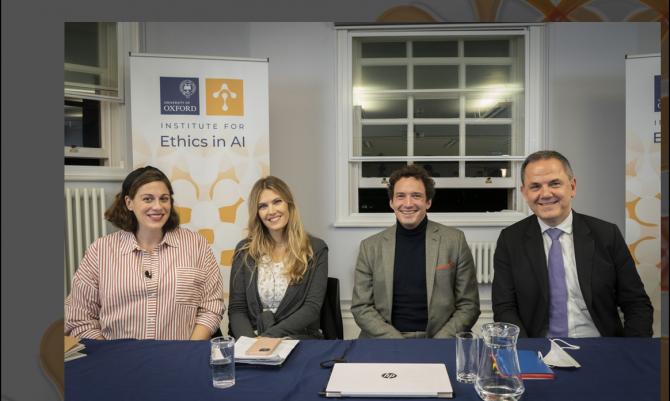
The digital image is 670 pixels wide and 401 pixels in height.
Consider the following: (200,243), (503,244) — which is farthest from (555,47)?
(200,243)

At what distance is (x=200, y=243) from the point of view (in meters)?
2.00

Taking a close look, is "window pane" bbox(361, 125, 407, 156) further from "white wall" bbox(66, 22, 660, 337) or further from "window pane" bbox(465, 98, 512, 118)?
"window pane" bbox(465, 98, 512, 118)

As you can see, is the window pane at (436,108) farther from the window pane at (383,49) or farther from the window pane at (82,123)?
the window pane at (82,123)

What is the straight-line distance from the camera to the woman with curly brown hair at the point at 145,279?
1.87 meters

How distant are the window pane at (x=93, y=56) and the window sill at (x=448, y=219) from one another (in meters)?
1.58

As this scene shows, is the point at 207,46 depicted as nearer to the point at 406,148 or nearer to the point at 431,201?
the point at 406,148

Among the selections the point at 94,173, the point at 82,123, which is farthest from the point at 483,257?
the point at 82,123

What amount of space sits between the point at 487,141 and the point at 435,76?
0.49 m

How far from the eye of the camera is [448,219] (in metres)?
2.46

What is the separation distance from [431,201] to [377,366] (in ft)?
4.10

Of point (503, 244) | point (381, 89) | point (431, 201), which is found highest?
point (381, 89)

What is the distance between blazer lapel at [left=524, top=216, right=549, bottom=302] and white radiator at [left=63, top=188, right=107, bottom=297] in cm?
223

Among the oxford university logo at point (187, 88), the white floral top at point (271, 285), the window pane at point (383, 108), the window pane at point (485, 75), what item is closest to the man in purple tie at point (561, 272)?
the window pane at point (485, 75)

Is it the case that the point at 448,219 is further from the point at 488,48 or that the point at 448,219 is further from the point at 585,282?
the point at 488,48
